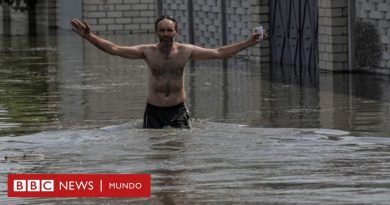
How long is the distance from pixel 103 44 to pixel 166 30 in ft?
2.35

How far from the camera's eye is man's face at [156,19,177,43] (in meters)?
15.9

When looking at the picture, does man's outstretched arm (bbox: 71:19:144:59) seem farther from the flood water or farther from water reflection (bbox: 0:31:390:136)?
water reflection (bbox: 0:31:390:136)

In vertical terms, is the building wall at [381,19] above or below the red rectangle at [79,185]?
above

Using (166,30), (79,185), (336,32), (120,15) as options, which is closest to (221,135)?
(166,30)

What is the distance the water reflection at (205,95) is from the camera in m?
18.6

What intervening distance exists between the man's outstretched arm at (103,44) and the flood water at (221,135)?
0.91 meters

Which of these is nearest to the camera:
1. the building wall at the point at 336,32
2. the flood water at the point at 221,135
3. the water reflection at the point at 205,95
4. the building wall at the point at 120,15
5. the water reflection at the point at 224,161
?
the water reflection at the point at 224,161

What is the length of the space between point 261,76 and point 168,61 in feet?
36.9

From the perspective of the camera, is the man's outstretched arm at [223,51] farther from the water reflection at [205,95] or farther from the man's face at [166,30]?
the water reflection at [205,95]

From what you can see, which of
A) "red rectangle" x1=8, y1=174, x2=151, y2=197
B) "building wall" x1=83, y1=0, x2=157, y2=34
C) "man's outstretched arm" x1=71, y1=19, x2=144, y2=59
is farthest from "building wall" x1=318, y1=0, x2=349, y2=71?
"building wall" x1=83, y1=0, x2=157, y2=34

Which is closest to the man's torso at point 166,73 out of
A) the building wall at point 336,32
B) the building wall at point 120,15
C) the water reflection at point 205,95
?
the water reflection at point 205,95

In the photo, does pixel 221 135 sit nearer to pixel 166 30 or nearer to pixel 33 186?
pixel 166 30

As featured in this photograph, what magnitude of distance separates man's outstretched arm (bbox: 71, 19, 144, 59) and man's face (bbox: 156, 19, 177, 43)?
382 mm

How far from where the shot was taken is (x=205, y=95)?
23.2 m
